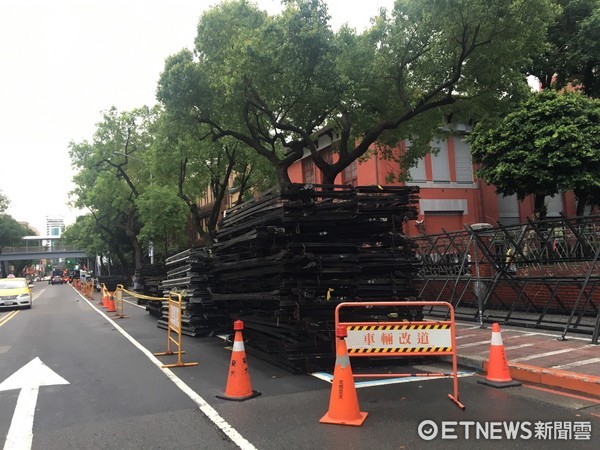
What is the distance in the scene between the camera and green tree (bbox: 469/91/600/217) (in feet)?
55.4

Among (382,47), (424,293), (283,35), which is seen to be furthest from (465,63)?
(424,293)

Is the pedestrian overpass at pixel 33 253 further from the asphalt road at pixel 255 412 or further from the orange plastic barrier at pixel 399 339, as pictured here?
the orange plastic barrier at pixel 399 339

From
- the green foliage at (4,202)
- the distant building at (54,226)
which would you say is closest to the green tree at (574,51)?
the green foliage at (4,202)

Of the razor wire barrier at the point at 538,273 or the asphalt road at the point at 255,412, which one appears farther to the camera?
the razor wire barrier at the point at 538,273

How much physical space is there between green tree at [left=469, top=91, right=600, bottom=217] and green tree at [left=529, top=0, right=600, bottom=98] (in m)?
2.54

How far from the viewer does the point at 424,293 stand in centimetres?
1631

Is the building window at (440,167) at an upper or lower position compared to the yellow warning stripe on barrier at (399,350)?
upper

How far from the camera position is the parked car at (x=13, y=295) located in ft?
77.2

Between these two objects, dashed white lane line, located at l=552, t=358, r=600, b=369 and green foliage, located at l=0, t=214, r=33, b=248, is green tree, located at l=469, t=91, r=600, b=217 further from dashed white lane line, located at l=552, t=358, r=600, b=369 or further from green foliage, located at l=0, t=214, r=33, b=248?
green foliage, located at l=0, t=214, r=33, b=248

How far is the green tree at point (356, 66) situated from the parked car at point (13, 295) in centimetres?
1547

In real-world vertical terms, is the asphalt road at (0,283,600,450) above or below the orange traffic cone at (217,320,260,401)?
below

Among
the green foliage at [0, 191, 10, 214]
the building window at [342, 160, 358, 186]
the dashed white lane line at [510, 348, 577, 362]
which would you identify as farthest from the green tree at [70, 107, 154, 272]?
the green foliage at [0, 191, 10, 214]

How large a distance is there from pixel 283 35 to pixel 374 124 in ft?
14.8

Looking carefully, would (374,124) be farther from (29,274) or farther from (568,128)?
(29,274)
